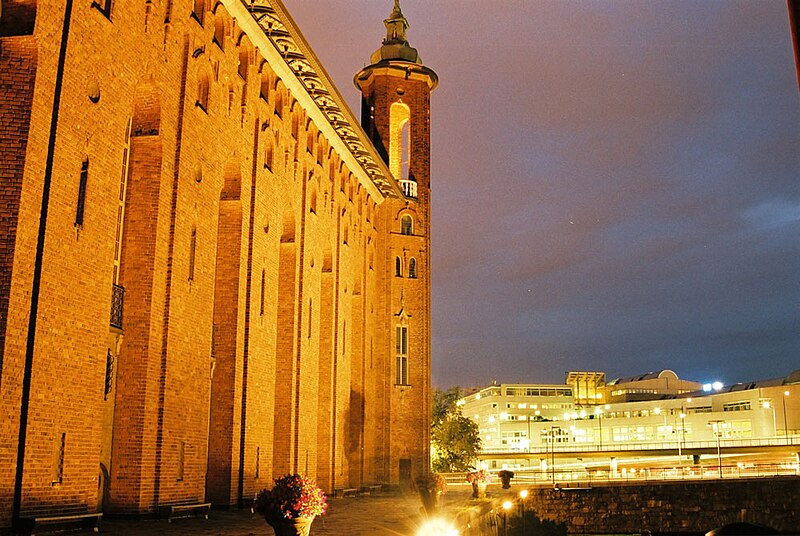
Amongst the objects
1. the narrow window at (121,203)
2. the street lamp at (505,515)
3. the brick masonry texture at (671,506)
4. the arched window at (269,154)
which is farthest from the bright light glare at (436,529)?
the brick masonry texture at (671,506)

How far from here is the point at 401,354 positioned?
42531 mm

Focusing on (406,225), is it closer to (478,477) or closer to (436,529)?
(478,477)

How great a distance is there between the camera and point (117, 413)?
17359 millimetres

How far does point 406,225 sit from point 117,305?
91.9 ft

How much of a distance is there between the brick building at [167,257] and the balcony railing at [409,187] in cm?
902

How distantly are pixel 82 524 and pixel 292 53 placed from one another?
16917 millimetres

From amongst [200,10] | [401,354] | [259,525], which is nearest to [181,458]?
[259,525]

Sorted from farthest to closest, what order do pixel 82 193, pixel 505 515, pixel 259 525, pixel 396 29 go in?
pixel 396 29
pixel 505 515
pixel 259 525
pixel 82 193

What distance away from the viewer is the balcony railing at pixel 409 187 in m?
45.0

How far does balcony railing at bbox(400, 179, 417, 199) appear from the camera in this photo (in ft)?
148

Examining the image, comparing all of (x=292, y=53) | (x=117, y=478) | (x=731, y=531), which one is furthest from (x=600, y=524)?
(x=731, y=531)

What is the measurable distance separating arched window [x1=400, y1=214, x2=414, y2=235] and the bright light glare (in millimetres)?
27573

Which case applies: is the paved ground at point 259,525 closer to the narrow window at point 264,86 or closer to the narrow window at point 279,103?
the narrow window at point 264,86

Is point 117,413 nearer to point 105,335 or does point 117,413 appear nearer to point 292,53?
point 105,335
